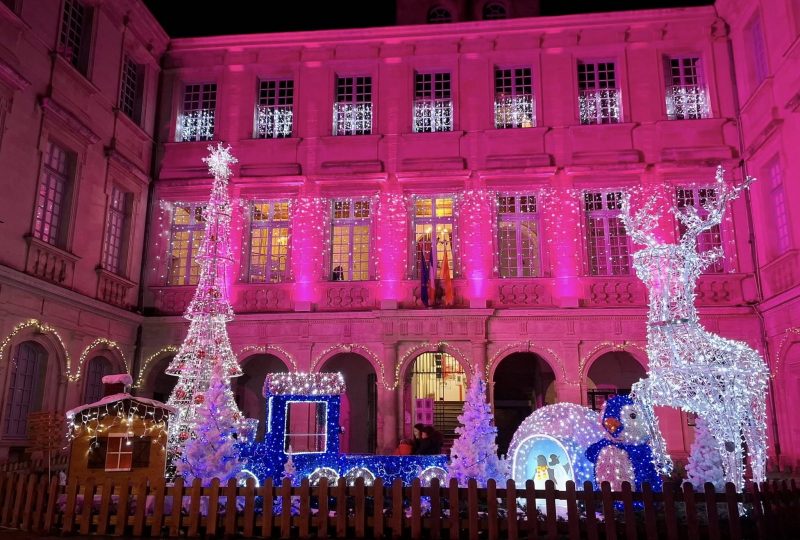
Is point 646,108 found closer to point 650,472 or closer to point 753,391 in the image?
point 753,391

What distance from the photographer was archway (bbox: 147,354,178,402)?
54.7 ft

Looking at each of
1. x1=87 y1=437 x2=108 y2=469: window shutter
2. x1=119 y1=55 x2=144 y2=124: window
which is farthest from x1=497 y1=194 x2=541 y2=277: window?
x1=87 y1=437 x2=108 y2=469: window shutter

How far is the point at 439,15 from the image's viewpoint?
1869cm

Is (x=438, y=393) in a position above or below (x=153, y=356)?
below

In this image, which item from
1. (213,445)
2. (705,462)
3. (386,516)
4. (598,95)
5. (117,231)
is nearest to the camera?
(386,516)

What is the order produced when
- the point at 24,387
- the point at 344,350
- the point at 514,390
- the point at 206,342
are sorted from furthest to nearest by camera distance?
the point at 514,390 → the point at 344,350 → the point at 24,387 → the point at 206,342

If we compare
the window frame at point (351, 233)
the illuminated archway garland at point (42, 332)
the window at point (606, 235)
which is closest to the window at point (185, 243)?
the window frame at point (351, 233)

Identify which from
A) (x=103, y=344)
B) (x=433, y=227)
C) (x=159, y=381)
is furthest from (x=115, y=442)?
(x=433, y=227)

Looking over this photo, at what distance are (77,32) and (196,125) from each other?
3.90 meters

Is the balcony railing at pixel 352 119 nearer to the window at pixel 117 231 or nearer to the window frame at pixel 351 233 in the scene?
the window frame at pixel 351 233

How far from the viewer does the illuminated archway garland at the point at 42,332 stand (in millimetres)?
12227

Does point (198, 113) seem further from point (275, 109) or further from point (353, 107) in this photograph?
point (353, 107)

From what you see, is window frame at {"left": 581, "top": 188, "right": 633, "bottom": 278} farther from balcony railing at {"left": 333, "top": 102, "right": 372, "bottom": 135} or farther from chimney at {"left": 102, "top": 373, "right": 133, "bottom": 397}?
chimney at {"left": 102, "top": 373, "right": 133, "bottom": 397}

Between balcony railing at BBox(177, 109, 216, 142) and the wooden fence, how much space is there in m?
11.7
